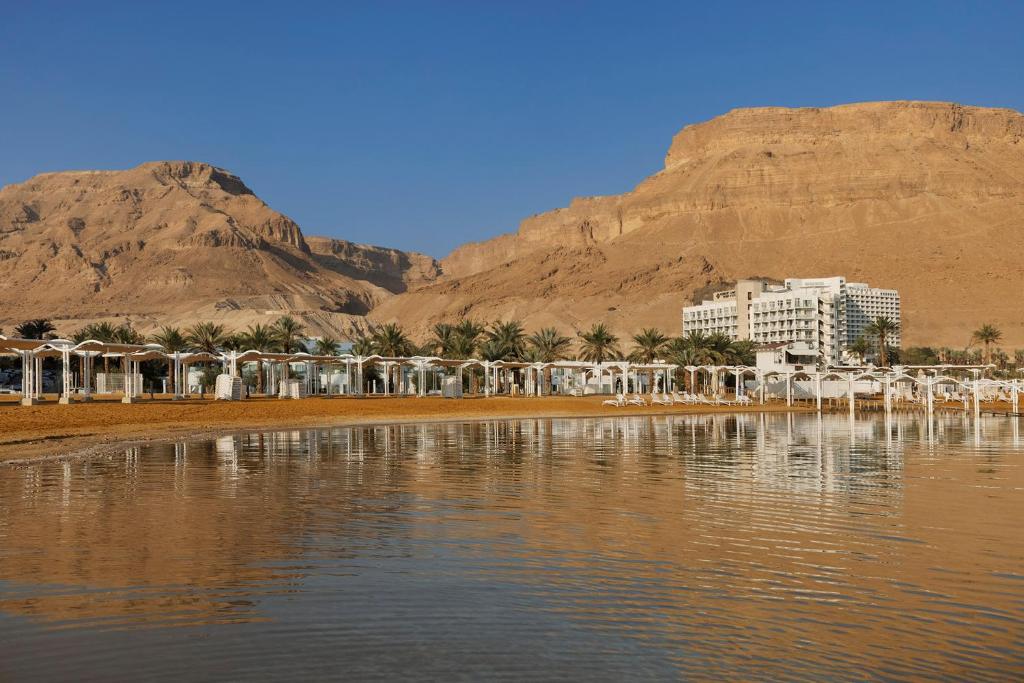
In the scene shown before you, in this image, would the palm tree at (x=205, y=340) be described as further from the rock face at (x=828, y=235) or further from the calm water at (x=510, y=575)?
the rock face at (x=828, y=235)

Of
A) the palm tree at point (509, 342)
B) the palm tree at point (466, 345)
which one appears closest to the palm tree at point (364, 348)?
the palm tree at point (466, 345)

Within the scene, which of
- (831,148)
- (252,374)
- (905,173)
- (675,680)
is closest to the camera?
(675,680)

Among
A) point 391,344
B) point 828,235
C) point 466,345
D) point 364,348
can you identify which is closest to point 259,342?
point 391,344

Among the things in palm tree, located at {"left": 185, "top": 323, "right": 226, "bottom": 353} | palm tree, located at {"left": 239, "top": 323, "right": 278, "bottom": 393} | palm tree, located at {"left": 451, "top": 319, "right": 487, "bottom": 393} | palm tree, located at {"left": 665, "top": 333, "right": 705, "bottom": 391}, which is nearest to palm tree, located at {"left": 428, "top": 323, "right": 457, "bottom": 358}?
palm tree, located at {"left": 451, "top": 319, "right": 487, "bottom": 393}

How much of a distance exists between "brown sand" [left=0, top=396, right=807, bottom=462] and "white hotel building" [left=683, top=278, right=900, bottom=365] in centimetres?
5942

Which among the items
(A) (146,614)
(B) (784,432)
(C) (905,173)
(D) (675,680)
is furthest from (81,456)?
(C) (905,173)

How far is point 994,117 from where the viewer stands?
190 meters

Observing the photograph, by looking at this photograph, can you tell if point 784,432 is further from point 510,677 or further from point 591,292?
point 591,292

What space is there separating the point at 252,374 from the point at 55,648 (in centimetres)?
8565

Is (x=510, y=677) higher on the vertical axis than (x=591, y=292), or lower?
lower

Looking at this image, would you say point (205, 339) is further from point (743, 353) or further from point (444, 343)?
point (743, 353)

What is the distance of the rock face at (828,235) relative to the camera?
13788 cm

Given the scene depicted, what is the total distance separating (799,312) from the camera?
4614 inches

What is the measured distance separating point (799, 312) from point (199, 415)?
92244 mm
